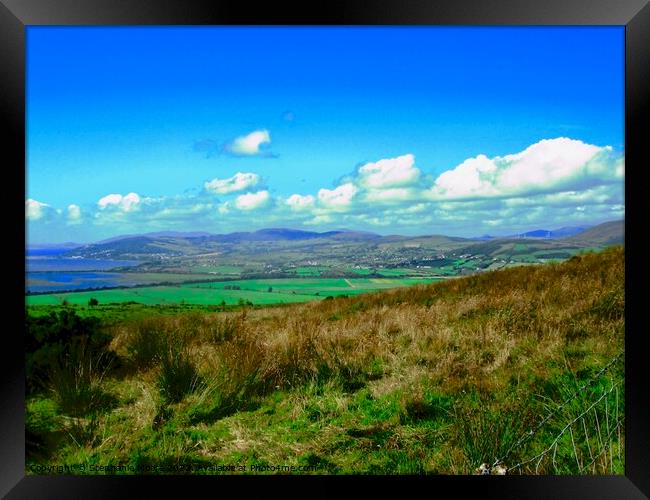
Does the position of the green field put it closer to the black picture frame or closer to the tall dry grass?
the tall dry grass

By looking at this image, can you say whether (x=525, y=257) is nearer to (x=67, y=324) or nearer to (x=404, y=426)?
(x=404, y=426)

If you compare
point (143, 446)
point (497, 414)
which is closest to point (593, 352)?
point (497, 414)

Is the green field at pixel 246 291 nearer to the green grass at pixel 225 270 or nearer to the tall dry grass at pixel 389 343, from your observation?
the green grass at pixel 225 270

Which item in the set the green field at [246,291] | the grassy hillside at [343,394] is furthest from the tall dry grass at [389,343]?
the green field at [246,291]

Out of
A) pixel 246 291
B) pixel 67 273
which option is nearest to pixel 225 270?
pixel 246 291

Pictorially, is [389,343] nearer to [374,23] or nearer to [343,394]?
[343,394]

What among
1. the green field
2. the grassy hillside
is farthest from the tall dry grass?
the green field

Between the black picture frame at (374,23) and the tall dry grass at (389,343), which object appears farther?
the tall dry grass at (389,343)

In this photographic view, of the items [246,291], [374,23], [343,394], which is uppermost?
[374,23]
